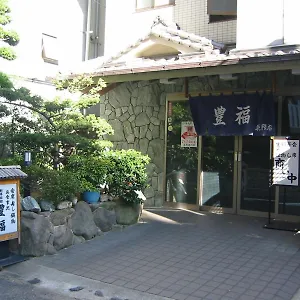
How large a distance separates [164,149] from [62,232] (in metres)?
4.31

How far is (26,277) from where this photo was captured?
584 cm

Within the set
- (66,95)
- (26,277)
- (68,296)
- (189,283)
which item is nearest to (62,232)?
(26,277)

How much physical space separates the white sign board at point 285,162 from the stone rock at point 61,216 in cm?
421

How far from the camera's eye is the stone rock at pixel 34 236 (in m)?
6.55

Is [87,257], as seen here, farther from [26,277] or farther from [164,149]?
[164,149]

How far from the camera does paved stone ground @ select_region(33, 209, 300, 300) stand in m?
5.34

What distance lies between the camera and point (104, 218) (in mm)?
8148

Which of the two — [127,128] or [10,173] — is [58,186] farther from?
[127,128]

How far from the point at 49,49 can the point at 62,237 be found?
8349 millimetres

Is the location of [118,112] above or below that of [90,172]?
above

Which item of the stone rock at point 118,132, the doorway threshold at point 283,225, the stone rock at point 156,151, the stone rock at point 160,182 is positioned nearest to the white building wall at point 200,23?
the stone rock at point 156,151

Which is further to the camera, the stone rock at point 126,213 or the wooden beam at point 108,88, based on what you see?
the wooden beam at point 108,88

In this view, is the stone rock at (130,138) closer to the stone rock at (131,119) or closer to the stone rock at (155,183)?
the stone rock at (131,119)

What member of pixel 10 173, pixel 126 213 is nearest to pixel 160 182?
pixel 126 213
